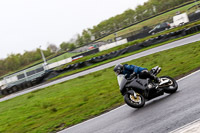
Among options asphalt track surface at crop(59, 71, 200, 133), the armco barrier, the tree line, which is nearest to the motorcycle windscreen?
asphalt track surface at crop(59, 71, 200, 133)

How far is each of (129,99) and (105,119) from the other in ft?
3.25

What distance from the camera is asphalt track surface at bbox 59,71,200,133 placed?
6.19 m

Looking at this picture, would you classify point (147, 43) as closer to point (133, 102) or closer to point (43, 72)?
point (43, 72)

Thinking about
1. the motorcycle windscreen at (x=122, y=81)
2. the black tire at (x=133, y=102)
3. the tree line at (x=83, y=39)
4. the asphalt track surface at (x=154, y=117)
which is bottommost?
the asphalt track surface at (x=154, y=117)

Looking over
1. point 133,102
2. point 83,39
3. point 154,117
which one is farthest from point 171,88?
point 83,39

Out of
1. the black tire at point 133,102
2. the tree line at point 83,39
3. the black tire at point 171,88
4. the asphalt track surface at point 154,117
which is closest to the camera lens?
the asphalt track surface at point 154,117

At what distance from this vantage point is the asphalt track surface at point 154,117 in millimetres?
6188

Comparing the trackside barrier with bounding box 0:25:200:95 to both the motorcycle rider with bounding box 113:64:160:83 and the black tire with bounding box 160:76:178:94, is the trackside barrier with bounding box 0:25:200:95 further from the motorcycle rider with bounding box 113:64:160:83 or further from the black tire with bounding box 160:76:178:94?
the motorcycle rider with bounding box 113:64:160:83

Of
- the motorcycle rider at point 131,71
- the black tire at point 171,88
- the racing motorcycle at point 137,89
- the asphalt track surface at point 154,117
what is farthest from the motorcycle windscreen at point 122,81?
the black tire at point 171,88

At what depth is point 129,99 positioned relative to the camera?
8.35 m

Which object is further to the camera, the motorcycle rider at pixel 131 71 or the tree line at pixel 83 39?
the tree line at pixel 83 39

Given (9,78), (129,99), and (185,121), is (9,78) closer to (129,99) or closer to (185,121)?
(129,99)

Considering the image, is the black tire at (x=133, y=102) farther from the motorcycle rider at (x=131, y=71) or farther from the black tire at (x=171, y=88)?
the black tire at (x=171, y=88)

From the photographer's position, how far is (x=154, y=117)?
702 cm
